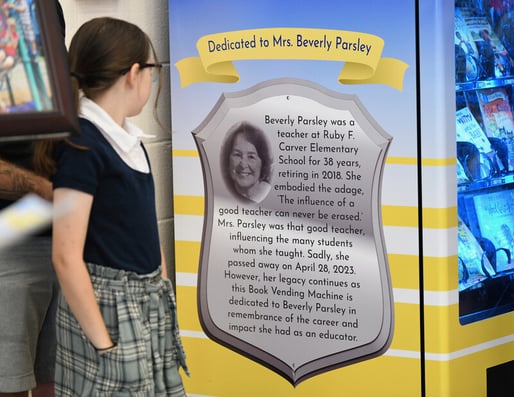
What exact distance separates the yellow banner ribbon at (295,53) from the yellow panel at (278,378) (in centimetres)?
89

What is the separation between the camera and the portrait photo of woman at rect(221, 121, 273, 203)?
316 centimetres

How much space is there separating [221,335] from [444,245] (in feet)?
2.72

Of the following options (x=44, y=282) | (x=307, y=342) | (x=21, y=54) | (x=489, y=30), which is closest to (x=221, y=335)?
(x=307, y=342)

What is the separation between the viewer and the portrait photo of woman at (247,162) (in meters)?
3.16

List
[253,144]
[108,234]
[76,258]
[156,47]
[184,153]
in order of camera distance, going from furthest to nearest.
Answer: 1. [156,47]
2. [184,153]
3. [253,144]
4. [108,234]
5. [76,258]

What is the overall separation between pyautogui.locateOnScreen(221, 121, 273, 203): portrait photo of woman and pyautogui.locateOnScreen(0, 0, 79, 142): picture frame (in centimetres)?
141

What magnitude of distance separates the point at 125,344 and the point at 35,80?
28.0 inches

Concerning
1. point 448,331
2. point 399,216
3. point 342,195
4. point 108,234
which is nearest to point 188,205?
point 342,195

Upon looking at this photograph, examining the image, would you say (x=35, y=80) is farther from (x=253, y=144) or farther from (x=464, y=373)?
(x=464, y=373)

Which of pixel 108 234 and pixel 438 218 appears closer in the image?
pixel 108 234

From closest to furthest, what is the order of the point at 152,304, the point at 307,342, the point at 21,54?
the point at 21,54
the point at 152,304
the point at 307,342

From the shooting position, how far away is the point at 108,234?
2238 mm

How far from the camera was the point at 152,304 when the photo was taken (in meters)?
2.28

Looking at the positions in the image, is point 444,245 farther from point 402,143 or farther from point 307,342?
point 307,342
